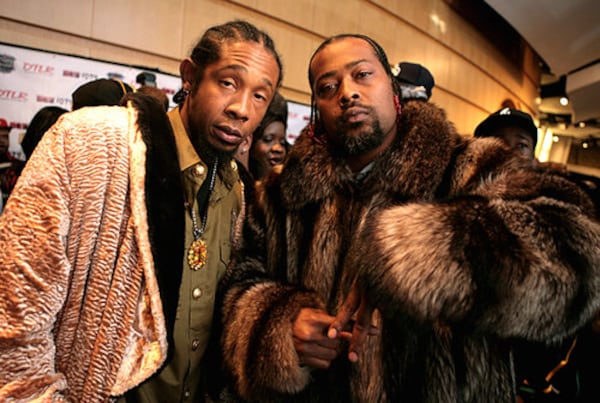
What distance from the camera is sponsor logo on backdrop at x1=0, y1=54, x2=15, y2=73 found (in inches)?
96.3

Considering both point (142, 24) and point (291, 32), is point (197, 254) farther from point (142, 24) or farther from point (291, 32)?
point (291, 32)

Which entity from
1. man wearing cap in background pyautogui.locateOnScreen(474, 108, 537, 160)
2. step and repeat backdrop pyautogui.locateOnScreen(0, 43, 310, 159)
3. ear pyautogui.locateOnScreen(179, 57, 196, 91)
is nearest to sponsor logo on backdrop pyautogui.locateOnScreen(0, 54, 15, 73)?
step and repeat backdrop pyautogui.locateOnScreen(0, 43, 310, 159)

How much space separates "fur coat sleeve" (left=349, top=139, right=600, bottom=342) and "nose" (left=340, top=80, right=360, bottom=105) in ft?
1.71

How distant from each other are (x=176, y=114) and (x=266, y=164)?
1.58 metres

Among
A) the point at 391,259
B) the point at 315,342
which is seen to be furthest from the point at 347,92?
the point at 315,342

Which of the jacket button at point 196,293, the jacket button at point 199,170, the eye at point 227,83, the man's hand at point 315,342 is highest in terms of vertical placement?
the eye at point 227,83

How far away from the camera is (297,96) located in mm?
4129

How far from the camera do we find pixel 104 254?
0.97 m

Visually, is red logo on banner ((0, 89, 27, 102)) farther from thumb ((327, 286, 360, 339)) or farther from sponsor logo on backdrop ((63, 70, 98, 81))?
thumb ((327, 286, 360, 339))

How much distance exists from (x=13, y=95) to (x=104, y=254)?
2.17 m

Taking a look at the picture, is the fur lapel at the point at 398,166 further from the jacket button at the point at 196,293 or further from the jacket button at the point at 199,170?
the jacket button at the point at 196,293

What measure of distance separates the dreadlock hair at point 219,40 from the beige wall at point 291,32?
80.3 inches

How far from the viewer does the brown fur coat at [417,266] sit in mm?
876

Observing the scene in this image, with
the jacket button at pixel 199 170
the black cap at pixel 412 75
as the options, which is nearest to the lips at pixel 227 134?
the jacket button at pixel 199 170
